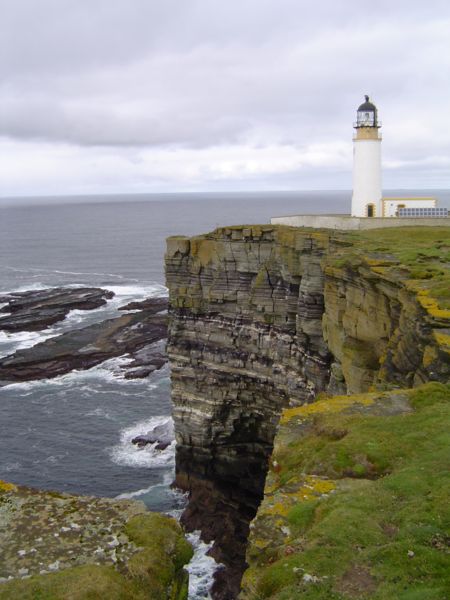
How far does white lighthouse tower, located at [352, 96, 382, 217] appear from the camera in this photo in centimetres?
4984

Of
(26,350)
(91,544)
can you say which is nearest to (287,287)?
(91,544)

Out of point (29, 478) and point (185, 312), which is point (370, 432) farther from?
point (29, 478)

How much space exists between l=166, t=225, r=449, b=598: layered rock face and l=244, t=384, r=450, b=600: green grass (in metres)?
12.2

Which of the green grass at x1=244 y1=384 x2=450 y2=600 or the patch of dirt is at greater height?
the green grass at x1=244 y1=384 x2=450 y2=600

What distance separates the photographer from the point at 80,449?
4450 centimetres

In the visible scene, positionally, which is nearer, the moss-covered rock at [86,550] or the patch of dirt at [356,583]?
the patch of dirt at [356,583]

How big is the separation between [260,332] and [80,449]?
1737 centimetres

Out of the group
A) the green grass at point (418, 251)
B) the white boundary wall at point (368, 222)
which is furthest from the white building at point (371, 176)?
the green grass at point (418, 251)

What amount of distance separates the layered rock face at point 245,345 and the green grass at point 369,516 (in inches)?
481

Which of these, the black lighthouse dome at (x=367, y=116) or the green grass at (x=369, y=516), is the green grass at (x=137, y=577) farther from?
the black lighthouse dome at (x=367, y=116)

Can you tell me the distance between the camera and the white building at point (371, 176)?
49844mm

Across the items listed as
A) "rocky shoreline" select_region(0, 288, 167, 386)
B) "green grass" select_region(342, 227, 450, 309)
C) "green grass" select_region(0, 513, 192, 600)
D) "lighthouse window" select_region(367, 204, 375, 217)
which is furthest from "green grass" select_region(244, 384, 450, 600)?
"rocky shoreline" select_region(0, 288, 167, 386)

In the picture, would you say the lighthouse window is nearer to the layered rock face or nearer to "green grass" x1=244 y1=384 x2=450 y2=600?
the layered rock face

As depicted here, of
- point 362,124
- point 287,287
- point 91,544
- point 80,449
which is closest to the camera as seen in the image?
point 91,544
